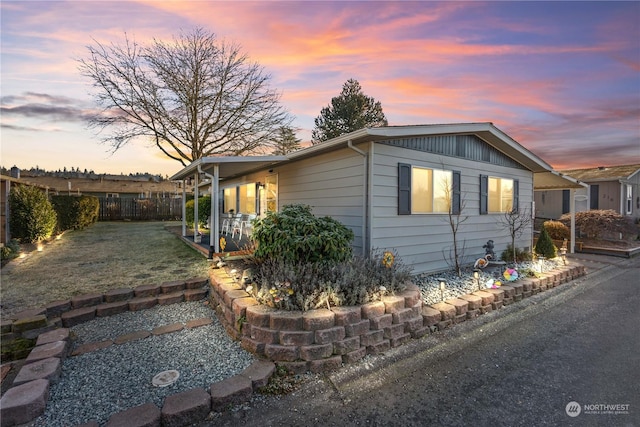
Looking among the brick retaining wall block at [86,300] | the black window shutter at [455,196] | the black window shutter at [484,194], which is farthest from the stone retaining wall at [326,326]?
the black window shutter at [484,194]

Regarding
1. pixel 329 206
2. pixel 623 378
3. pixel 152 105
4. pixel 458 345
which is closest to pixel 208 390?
pixel 458 345

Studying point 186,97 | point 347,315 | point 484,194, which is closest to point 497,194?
point 484,194

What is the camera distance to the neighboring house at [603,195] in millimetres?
14836

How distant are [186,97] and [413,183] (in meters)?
11.4

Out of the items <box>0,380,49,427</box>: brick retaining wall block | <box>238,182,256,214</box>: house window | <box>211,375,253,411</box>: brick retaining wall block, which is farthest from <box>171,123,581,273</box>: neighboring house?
<box>0,380,49,427</box>: brick retaining wall block

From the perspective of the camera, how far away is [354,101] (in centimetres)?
2036

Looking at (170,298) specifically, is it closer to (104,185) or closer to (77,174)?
(104,185)

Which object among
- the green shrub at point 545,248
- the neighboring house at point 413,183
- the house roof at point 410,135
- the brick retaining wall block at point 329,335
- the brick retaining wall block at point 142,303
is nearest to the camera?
the brick retaining wall block at point 329,335

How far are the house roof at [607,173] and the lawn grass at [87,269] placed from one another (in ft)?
63.4

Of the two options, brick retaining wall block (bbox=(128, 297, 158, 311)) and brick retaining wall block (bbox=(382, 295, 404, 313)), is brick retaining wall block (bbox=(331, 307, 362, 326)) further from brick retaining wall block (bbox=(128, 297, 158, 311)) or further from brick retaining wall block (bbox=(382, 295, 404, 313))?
brick retaining wall block (bbox=(128, 297, 158, 311))

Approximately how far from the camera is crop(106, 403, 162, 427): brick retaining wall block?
2020 mm

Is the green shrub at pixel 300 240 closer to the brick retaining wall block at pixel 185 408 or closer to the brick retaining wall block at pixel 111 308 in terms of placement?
the brick retaining wall block at pixel 111 308

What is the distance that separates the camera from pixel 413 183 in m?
6.13

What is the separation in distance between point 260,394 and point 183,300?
8.62ft
